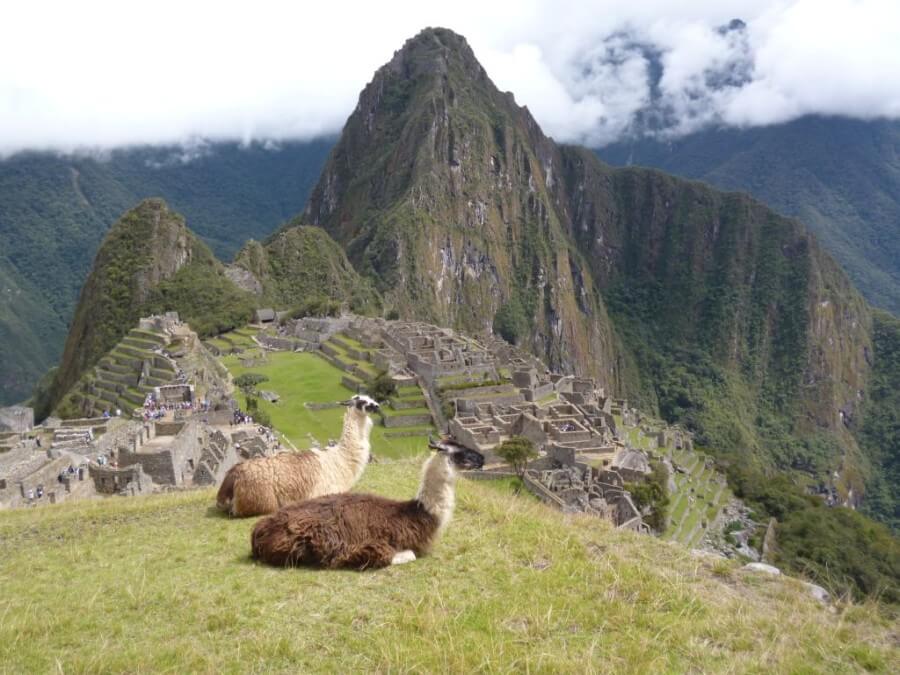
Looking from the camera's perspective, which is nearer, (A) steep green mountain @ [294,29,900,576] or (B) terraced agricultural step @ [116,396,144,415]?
(B) terraced agricultural step @ [116,396,144,415]

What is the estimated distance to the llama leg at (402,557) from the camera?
17.5 feet

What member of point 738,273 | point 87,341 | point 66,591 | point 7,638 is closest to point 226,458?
point 66,591

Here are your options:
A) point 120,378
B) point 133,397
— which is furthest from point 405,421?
point 120,378

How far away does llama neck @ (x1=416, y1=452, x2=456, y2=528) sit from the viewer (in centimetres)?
561

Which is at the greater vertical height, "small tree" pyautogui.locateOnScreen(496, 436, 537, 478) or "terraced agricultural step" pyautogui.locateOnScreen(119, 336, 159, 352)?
"terraced agricultural step" pyautogui.locateOnScreen(119, 336, 159, 352)

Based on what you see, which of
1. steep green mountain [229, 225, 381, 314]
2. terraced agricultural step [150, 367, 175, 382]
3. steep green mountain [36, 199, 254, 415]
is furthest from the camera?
steep green mountain [229, 225, 381, 314]

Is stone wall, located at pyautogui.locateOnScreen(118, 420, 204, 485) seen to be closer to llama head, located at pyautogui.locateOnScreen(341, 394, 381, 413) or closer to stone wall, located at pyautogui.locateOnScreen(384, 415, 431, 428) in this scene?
llama head, located at pyautogui.locateOnScreen(341, 394, 381, 413)

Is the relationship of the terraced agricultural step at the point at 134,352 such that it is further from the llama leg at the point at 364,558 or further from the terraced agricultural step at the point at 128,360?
the llama leg at the point at 364,558

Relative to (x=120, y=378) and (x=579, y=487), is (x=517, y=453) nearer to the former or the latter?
(x=579, y=487)

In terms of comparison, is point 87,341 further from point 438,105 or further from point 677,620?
Answer: point 438,105

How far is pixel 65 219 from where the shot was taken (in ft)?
387

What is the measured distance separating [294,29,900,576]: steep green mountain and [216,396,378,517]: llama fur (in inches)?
3605

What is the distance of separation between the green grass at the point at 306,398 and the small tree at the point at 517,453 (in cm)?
304

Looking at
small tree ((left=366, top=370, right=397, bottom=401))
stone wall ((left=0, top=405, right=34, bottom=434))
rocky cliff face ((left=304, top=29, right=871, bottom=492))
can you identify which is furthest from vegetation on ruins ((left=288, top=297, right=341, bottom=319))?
stone wall ((left=0, top=405, right=34, bottom=434))
